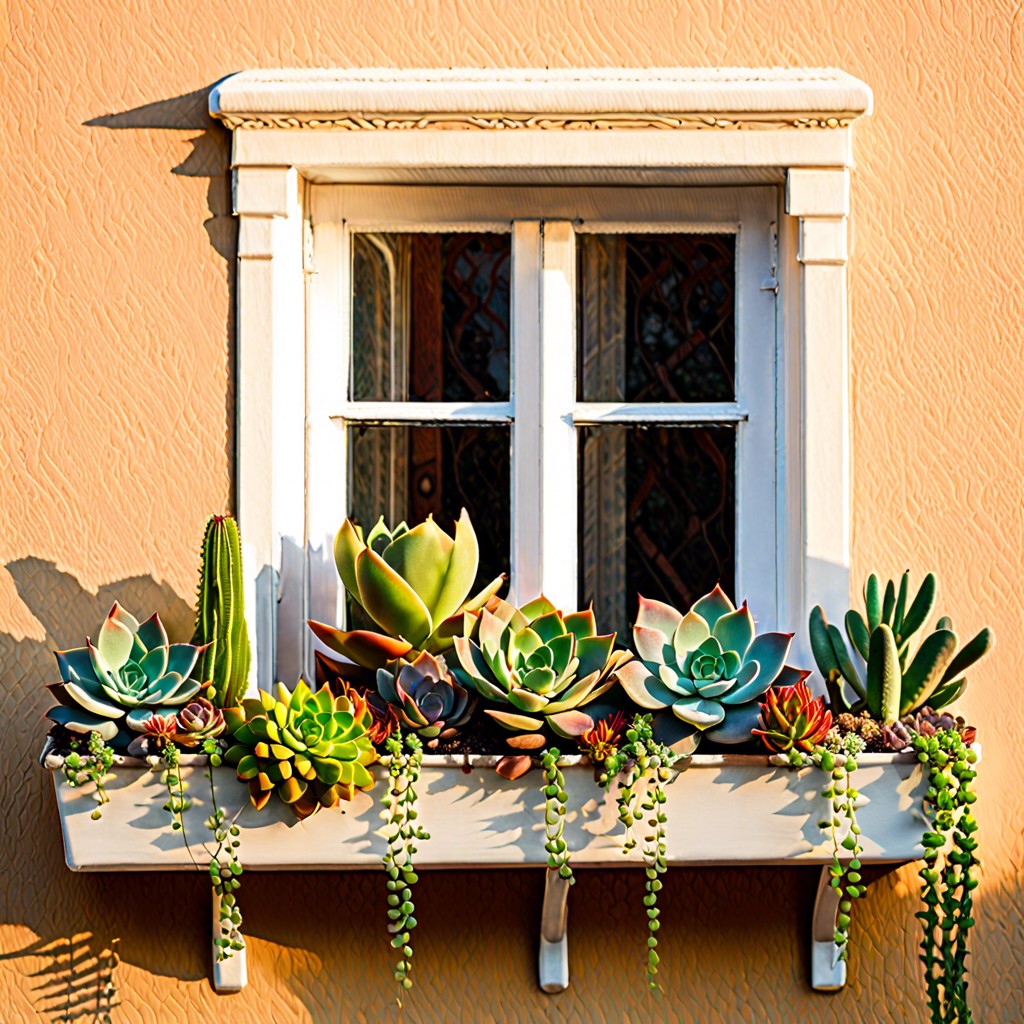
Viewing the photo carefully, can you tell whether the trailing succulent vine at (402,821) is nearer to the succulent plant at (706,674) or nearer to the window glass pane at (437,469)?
Answer: the succulent plant at (706,674)

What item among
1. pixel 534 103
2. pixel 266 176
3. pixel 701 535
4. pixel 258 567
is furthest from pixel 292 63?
Answer: pixel 701 535

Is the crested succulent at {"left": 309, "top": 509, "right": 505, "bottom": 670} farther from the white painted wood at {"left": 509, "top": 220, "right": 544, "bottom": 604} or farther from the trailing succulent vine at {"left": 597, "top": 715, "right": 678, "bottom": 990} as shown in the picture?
the trailing succulent vine at {"left": 597, "top": 715, "right": 678, "bottom": 990}

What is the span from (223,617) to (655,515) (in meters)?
0.84

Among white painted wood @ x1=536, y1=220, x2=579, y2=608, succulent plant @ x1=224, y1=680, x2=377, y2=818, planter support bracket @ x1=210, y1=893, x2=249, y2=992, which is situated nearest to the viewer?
succulent plant @ x1=224, y1=680, x2=377, y2=818

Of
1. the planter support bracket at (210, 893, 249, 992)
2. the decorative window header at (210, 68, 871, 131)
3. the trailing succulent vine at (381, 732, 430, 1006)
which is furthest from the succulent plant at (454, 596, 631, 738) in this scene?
the decorative window header at (210, 68, 871, 131)

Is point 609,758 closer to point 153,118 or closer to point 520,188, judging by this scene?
point 520,188

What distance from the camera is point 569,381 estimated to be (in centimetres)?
258

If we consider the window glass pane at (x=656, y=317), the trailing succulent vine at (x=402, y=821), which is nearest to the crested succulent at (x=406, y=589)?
the trailing succulent vine at (x=402, y=821)

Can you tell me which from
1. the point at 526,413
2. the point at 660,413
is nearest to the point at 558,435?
the point at 526,413

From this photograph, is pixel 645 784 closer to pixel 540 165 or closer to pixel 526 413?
pixel 526 413

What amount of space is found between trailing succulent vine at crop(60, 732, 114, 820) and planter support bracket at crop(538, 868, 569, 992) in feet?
2.48

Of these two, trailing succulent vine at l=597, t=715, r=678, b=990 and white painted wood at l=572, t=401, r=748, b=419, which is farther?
white painted wood at l=572, t=401, r=748, b=419

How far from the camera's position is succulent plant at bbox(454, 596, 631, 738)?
7.22 ft

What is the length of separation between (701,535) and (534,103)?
2.76ft
